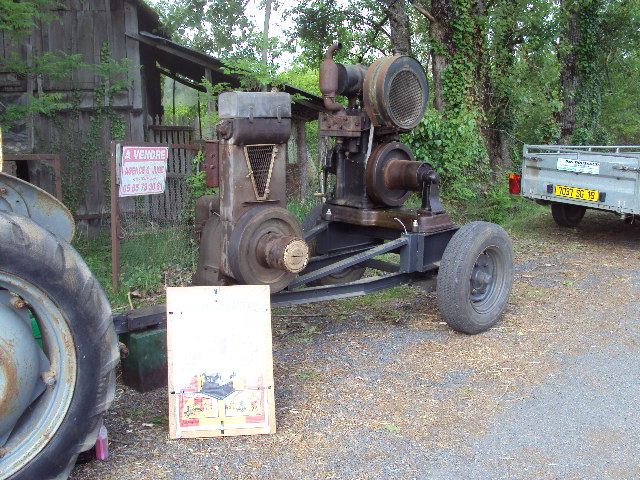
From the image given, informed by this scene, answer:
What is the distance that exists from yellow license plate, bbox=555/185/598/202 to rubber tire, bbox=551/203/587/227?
30.4 inches

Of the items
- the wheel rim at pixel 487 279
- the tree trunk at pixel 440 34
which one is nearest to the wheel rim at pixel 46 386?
the wheel rim at pixel 487 279

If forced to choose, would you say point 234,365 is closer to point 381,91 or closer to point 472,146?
point 381,91

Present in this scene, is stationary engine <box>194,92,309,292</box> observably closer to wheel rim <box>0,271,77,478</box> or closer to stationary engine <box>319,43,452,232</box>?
stationary engine <box>319,43,452,232</box>

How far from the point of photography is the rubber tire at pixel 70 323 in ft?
8.17

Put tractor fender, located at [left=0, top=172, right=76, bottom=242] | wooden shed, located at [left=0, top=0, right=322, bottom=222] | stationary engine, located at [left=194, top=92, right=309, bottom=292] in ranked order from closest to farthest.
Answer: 1. tractor fender, located at [left=0, top=172, right=76, bottom=242]
2. stationary engine, located at [left=194, top=92, right=309, bottom=292]
3. wooden shed, located at [left=0, top=0, right=322, bottom=222]

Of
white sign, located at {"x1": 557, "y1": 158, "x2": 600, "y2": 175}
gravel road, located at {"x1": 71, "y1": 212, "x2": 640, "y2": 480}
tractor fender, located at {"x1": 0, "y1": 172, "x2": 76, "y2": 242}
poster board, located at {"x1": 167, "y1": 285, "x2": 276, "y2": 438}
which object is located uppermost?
white sign, located at {"x1": 557, "y1": 158, "x2": 600, "y2": 175}

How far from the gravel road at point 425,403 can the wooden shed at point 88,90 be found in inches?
208

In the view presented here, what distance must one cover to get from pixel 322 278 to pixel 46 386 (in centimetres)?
334

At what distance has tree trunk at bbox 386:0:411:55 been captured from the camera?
1348cm

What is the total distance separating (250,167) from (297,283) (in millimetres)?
935

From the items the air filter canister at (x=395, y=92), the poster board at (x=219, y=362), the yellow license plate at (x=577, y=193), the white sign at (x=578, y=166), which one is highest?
the air filter canister at (x=395, y=92)

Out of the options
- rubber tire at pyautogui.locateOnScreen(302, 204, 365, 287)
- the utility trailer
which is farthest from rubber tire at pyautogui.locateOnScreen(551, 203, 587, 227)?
rubber tire at pyautogui.locateOnScreen(302, 204, 365, 287)

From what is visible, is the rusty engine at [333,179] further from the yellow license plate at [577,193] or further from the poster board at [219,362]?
the yellow license plate at [577,193]

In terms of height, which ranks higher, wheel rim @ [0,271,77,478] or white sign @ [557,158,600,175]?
white sign @ [557,158,600,175]
